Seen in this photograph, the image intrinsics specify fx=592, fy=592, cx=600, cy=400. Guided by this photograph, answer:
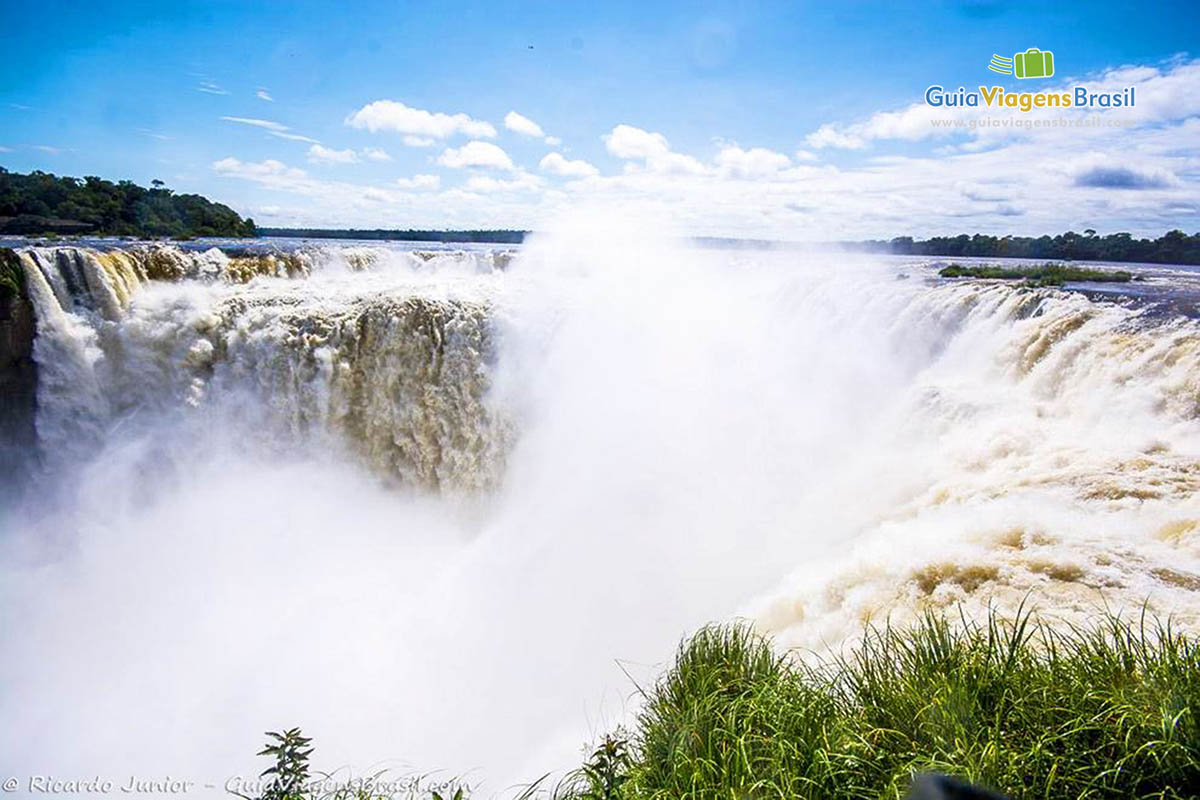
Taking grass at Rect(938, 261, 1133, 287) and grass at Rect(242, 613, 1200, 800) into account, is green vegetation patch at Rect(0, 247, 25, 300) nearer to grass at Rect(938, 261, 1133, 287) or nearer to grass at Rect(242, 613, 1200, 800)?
grass at Rect(242, 613, 1200, 800)

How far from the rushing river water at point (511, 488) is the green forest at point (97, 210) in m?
14.4

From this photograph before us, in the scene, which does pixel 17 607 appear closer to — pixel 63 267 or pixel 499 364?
pixel 63 267

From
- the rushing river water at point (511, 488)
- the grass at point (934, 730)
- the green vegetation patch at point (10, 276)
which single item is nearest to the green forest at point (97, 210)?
the green vegetation patch at point (10, 276)

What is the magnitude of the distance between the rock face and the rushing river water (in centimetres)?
31

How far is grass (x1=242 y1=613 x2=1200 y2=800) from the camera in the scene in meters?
2.21

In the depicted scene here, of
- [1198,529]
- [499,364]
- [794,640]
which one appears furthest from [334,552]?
[1198,529]

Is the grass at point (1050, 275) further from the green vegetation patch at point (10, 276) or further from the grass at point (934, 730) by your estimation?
the green vegetation patch at point (10, 276)

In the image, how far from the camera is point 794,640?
4504mm

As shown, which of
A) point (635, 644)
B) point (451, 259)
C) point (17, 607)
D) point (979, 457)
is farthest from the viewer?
point (451, 259)

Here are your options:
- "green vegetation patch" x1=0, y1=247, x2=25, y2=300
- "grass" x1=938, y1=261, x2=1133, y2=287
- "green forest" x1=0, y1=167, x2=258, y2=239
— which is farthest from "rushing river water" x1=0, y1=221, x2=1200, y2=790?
"green forest" x1=0, y1=167, x2=258, y2=239

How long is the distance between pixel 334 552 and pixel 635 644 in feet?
22.3

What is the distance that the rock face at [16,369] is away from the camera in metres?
11.5

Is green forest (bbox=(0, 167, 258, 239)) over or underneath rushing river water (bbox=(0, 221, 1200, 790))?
over

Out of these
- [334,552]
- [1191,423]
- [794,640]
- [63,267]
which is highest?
[63,267]
